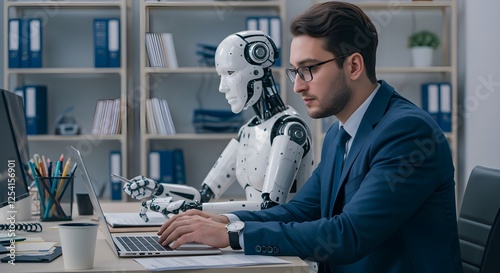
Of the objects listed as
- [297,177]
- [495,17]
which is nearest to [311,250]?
[297,177]

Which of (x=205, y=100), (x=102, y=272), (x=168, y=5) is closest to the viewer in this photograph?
(x=102, y=272)

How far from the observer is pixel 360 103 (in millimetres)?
1604

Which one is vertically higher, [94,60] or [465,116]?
[94,60]

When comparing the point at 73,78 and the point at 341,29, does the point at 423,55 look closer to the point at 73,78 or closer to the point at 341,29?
the point at 73,78

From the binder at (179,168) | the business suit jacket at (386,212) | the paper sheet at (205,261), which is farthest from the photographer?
the binder at (179,168)

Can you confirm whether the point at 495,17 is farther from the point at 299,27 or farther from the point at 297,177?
the point at 299,27

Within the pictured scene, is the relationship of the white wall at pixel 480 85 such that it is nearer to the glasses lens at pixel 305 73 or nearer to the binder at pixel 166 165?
the binder at pixel 166 165

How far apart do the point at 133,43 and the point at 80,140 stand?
27.3 inches

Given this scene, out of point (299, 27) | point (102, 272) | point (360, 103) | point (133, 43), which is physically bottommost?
point (102, 272)

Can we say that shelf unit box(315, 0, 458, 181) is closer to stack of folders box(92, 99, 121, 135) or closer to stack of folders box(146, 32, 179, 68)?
stack of folders box(146, 32, 179, 68)

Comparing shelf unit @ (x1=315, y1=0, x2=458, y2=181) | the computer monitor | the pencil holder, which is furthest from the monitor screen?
shelf unit @ (x1=315, y1=0, x2=458, y2=181)

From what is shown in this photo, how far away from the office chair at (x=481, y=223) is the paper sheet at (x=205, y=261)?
2.04ft

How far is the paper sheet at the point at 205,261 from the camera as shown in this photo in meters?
1.18

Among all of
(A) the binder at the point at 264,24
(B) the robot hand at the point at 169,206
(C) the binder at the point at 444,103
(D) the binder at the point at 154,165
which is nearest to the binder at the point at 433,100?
(C) the binder at the point at 444,103
